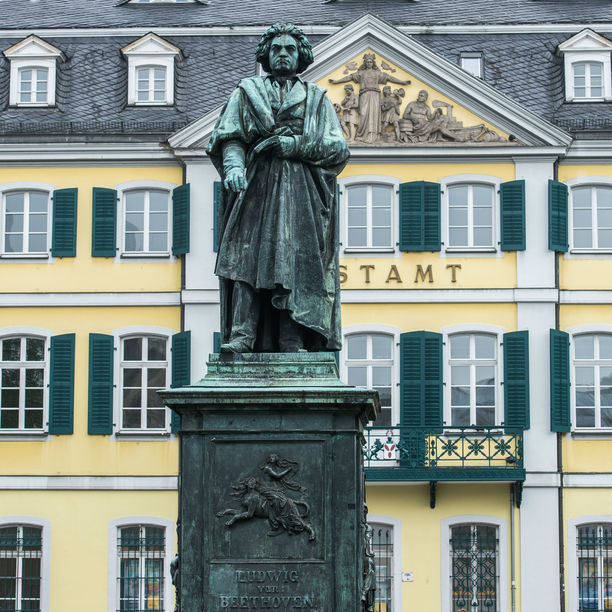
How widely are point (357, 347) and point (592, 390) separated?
430 cm

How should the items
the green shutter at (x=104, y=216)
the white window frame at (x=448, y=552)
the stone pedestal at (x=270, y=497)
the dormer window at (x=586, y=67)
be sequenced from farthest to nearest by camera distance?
the dormer window at (x=586, y=67), the green shutter at (x=104, y=216), the white window frame at (x=448, y=552), the stone pedestal at (x=270, y=497)

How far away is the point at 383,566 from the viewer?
26703 mm

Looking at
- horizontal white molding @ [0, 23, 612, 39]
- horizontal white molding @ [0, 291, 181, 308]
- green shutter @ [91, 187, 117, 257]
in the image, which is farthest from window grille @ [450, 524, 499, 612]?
horizontal white molding @ [0, 23, 612, 39]

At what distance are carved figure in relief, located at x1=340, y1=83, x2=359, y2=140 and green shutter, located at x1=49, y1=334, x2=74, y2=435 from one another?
6493mm

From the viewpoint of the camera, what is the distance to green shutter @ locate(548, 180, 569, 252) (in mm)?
27219

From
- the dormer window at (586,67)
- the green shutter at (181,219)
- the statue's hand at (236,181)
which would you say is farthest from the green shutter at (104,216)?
the statue's hand at (236,181)

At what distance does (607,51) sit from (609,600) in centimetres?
1035

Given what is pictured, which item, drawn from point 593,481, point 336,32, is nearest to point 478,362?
point 593,481

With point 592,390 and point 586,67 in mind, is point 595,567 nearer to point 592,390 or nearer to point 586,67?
point 592,390

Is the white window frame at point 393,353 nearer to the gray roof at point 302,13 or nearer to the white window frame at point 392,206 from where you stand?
the white window frame at point 392,206

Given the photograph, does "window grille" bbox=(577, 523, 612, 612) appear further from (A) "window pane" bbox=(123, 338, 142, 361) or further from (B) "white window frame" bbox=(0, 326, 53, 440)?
(B) "white window frame" bbox=(0, 326, 53, 440)

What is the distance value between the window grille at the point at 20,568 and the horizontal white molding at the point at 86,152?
22.4ft

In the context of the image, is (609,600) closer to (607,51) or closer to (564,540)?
(564,540)

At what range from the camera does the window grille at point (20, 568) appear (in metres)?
26.9
